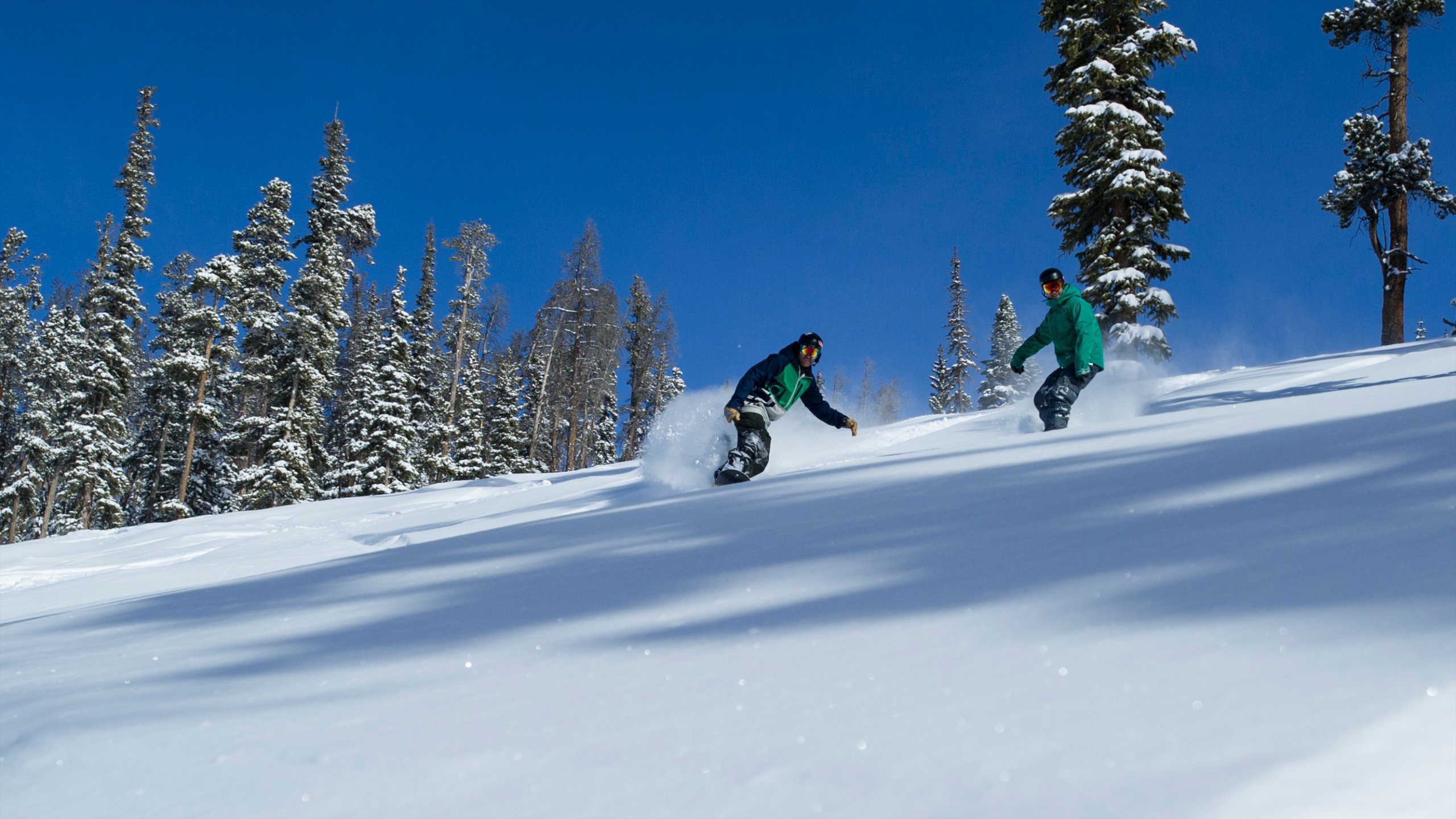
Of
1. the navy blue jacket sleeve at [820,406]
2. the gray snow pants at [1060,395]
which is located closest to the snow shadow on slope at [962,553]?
the navy blue jacket sleeve at [820,406]

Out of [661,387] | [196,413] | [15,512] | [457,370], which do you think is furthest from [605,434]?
[15,512]

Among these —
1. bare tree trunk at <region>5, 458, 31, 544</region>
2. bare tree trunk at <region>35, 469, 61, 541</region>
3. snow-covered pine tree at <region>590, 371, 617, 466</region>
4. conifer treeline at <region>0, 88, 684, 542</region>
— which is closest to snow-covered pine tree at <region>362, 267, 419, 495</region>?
conifer treeline at <region>0, 88, 684, 542</region>

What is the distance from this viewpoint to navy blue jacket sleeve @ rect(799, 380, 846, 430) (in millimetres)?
7586

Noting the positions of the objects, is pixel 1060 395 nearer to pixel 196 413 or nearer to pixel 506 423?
pixel 196 413

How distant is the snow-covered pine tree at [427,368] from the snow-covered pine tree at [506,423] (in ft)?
10.2

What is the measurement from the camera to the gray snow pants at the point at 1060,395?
8.16 m

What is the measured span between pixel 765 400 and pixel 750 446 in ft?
1.56

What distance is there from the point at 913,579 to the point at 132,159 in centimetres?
3777

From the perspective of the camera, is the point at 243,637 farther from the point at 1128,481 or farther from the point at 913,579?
the point at 1128,481

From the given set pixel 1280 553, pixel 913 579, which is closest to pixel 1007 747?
pixel 913 579

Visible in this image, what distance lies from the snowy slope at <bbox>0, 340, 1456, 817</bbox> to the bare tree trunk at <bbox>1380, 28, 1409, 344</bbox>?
68.7ft

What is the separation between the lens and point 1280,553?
2.02 metres

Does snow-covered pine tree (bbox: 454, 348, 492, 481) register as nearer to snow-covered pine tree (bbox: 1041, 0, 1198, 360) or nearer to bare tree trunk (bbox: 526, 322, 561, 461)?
bare tree trunk (bbox: 526, 322, 561, 461)

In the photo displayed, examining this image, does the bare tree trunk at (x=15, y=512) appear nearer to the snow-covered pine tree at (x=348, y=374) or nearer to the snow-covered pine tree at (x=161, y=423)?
the snow-covered pine tree at (x=161, y=423)
